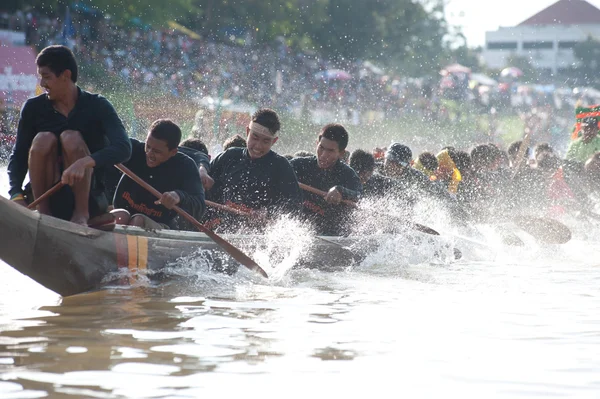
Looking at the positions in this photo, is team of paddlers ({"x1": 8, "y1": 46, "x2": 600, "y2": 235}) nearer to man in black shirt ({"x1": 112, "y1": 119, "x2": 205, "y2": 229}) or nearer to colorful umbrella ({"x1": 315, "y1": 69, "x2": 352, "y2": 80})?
man in black shirt ({"x1": 112, "y1": 119, "x2": 205, "y2": 229})

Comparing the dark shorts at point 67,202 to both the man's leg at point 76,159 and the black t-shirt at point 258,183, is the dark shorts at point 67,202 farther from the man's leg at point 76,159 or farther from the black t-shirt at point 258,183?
the black t-shirt at point 258,183

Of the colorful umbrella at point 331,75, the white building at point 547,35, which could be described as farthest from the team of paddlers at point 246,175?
the white building at point 547,35

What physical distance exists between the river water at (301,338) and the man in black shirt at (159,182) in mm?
500

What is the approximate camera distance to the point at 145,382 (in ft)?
16.0

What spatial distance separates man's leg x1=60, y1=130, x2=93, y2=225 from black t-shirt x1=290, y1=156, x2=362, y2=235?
3506 mm

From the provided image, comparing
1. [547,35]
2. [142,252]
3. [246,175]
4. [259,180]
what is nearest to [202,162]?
[246,175]

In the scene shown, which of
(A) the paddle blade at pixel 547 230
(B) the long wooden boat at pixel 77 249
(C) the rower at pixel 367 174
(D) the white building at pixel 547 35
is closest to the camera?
(B) the long wooden boat at pixel 77 249

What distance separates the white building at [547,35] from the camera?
105 meters

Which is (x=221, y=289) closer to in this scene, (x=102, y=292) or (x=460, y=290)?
(x=102, y=292)

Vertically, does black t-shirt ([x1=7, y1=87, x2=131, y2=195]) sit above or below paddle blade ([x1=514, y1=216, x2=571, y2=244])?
above

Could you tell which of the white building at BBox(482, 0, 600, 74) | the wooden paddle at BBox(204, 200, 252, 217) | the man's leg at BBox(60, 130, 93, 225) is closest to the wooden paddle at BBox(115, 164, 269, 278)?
the man's leg at BBox(60, 130, 93, 225)

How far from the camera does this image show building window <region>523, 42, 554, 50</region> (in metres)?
108

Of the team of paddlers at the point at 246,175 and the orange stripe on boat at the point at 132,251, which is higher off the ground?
the team of paddlers at the point at 246,175

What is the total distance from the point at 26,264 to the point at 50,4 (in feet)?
71.5
